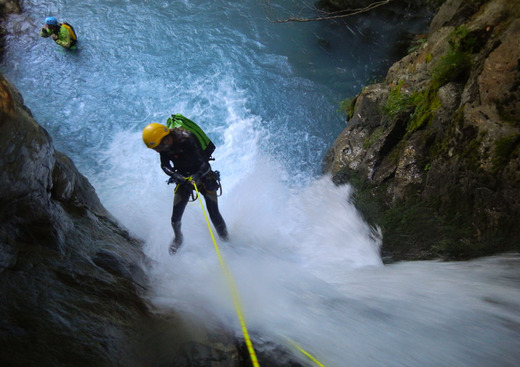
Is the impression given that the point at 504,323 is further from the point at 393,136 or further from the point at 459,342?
the point at 393,136

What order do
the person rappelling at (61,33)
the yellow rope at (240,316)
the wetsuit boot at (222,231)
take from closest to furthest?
the yellow rope at (240,316), the wetsuit boot at (222,231), the person rappelling at (61,33)

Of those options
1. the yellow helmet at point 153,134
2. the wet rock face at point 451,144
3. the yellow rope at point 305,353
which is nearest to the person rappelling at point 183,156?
the yellow helmet at point 153,134

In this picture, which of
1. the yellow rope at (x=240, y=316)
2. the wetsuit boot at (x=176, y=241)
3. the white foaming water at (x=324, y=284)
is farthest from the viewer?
the wetsuit boot at (x=176, y=241)

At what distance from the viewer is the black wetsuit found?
449cm

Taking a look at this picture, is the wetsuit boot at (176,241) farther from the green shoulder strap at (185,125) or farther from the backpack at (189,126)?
the green shoulder strap at (185,125)

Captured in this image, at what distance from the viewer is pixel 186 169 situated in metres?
Answer: 4.79

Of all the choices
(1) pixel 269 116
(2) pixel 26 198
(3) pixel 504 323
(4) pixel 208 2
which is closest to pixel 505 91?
(3) pixel 504 323

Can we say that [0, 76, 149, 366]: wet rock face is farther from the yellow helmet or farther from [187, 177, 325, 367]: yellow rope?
the yellow helmet

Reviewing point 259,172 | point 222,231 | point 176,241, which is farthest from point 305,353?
→ point 259,172

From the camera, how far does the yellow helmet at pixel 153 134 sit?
A: 13.1ft

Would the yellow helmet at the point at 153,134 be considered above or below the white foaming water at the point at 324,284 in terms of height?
above

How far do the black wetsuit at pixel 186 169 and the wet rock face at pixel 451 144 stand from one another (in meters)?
2.65

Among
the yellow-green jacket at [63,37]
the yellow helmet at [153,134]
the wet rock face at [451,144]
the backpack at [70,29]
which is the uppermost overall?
the backpack at [70,29]

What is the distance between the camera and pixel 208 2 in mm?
12039
